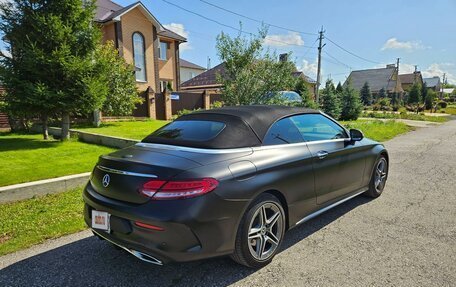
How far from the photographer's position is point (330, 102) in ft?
68.4

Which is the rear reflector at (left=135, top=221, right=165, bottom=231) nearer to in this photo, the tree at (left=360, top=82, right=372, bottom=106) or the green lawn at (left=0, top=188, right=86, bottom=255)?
the green lawn at (left=0, top=188, right=86, bottom=255)

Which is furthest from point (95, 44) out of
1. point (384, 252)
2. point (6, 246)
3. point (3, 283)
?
point (384, 252)

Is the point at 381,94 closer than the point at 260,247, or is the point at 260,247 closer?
the point at 260,247

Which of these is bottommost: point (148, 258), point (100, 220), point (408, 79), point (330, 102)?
point (148, 258)

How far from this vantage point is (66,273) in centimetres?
276

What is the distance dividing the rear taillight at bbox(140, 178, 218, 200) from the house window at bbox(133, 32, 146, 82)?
70.1 feet

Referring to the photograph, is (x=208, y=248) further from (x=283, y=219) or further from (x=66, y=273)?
(x=66, y=273)

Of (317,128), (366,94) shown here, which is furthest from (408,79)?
(317,128)

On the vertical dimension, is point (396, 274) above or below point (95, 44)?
below

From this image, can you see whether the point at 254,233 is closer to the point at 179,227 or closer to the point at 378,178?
the point at 179,227

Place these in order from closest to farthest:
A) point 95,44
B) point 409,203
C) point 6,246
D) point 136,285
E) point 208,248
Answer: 1. point 208,248
2. point 136,285
3. point 6,246
4. point 409,203
5. point 95,44

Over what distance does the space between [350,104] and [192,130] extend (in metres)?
21.9

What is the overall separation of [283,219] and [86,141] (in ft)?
28.2

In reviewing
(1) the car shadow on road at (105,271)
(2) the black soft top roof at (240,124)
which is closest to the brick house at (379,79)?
(2) the black soft top roof at (240,124)
